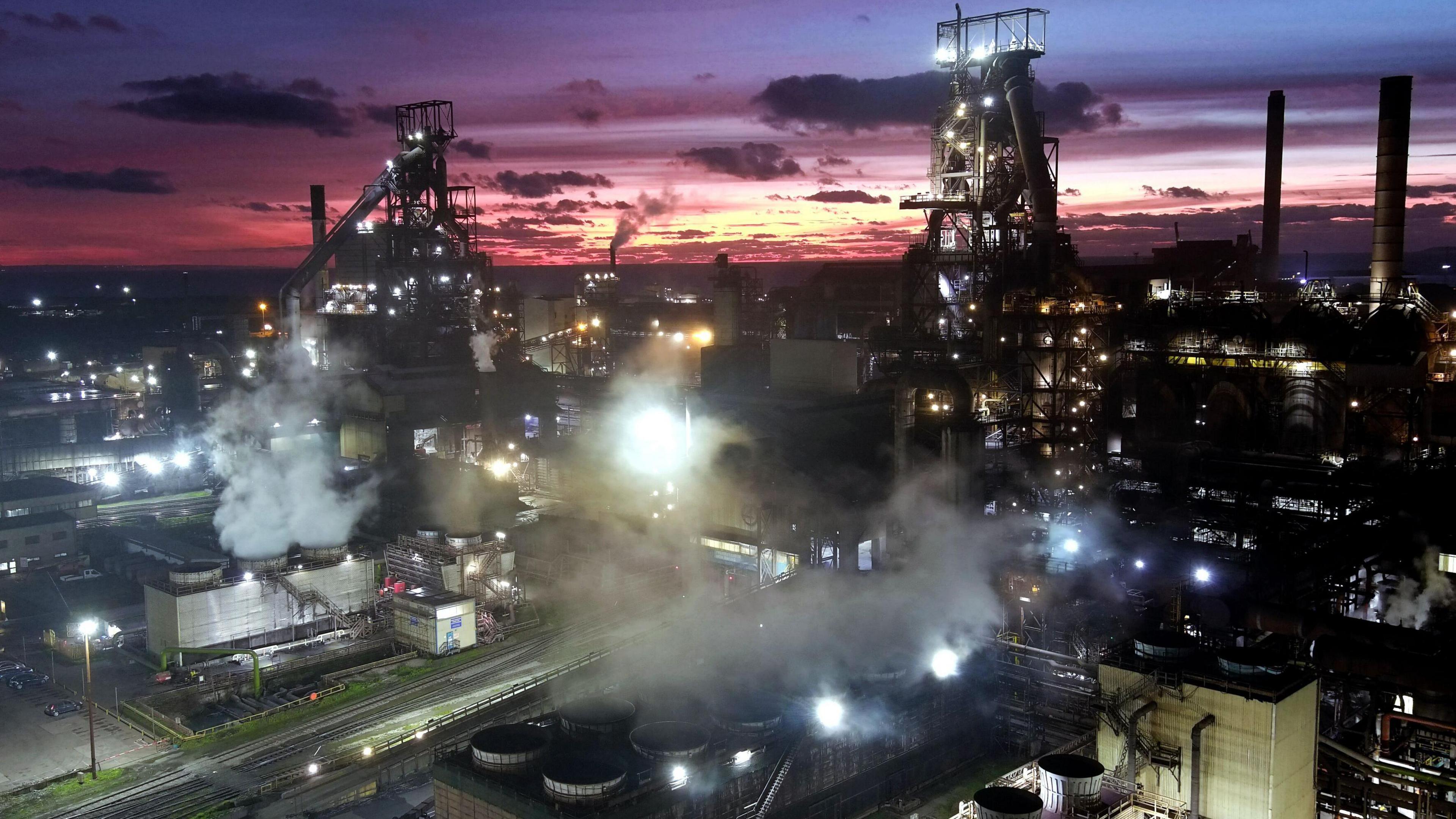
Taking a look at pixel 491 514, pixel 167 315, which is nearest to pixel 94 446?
pixel 491 514

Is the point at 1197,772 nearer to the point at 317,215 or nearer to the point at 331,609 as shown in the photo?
the point at 331,609

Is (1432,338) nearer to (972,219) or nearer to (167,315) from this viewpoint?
(972,219)

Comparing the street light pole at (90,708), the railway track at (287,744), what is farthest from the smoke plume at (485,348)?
the street light pole at (90,708)

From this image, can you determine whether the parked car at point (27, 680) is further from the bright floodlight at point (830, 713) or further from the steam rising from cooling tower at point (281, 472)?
the bright floodlight at point (830, 713)

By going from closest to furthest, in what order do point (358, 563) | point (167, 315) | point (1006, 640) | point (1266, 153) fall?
point (1006, 640) → point (358, 563) → point (1266, 153) → point (167, 315)

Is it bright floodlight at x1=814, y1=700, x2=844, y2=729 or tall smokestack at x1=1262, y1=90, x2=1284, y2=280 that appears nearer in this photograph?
bright floodlight at x1=814, y1=700, x2=844, y2=729

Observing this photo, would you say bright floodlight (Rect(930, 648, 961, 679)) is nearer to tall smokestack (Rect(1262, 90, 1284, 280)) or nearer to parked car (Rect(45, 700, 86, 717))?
parked car (Rect(45, 700, 86, 717))

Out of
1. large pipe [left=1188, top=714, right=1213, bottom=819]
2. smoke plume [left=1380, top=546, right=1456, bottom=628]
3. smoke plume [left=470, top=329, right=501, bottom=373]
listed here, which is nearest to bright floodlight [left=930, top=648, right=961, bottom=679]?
large pipe [left=1188, top=714, right=1213, bottom=819]
